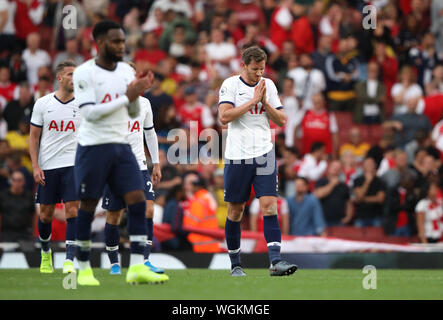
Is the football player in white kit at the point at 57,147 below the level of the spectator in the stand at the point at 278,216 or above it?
above

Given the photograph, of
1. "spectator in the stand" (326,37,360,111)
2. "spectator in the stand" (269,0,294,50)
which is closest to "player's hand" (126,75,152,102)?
"spectator in the stand" (326,37,360,111)

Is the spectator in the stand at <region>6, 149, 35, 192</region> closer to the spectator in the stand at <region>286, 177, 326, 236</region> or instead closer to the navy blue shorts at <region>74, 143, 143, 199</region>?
the spectator in the stand at <region>286, 177, 326, 236</region>

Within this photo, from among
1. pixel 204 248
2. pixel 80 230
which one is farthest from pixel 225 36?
pixel 80 230

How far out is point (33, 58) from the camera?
21.6 metres

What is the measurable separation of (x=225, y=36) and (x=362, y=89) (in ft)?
12.4

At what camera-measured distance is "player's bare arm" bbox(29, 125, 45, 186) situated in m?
A: 11.3

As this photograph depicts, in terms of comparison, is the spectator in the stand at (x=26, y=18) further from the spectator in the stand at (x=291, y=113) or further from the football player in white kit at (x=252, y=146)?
the football player in white kit at (x=252, y=146)

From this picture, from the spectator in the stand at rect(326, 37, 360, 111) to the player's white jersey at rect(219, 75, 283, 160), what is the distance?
10628mm

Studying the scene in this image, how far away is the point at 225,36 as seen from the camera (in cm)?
2212

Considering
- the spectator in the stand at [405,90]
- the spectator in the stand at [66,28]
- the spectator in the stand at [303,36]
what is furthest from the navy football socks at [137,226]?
the spectator in the stand at [303,36]

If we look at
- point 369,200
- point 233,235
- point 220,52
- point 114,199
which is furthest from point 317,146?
point 114,199

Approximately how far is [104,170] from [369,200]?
10002mm

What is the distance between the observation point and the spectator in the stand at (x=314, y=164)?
62.1 ft

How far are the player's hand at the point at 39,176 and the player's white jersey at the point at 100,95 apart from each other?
2.62m
